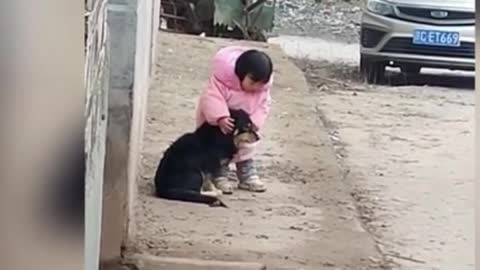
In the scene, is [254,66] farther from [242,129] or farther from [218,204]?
[218,204]

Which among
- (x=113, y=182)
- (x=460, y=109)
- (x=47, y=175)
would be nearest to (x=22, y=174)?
(x=47, y=175)

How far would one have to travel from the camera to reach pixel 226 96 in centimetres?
222

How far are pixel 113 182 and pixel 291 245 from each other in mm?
590

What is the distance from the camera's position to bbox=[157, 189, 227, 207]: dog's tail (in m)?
2.24

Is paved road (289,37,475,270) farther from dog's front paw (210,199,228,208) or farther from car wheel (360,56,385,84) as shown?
dog's front paw (210,199,228,208)

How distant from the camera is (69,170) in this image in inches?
24.8

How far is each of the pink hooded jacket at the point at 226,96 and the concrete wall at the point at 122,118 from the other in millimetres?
336

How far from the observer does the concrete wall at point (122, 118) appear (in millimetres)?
1581

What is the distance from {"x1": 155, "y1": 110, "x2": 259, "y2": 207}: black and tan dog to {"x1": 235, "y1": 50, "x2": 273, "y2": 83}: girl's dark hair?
0.09m

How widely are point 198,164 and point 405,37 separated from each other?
102 centimetres

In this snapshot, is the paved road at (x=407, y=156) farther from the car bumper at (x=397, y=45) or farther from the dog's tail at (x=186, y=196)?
the dog's tail at (x=186, y=196)

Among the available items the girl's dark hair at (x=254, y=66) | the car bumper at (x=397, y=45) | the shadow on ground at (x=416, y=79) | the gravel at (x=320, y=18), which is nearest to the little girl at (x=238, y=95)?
the girl's dark hair at (x=254, y=66)

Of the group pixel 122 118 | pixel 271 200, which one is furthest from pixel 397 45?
pixel 122 118

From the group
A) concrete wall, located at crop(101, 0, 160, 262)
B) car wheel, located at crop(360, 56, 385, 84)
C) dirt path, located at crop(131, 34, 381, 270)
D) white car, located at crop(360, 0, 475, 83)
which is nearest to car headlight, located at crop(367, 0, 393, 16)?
white car, located at crop(360, 0, 475, 83)
